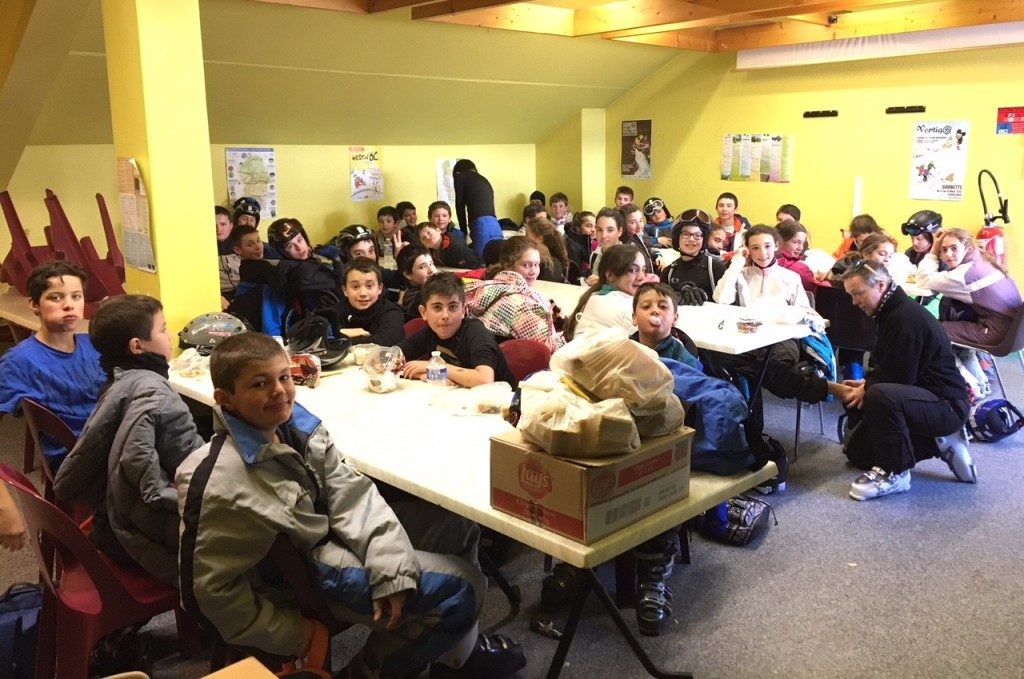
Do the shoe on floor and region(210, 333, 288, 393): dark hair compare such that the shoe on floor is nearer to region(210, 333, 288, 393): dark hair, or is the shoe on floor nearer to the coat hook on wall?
region(210, 333, 288, 393): dark hair

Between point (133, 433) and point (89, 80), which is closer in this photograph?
point (133, 433)

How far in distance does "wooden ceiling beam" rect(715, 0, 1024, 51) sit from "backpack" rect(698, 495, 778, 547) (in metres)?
4.92

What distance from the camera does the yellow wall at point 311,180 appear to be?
20.3 ft

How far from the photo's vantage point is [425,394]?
2982mm

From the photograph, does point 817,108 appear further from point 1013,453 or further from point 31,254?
point 31,254

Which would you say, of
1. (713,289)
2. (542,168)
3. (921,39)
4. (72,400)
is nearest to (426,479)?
(72,400)

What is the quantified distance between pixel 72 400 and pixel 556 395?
2.12 m

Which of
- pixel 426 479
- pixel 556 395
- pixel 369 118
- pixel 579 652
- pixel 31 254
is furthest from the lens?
pixel 369 118

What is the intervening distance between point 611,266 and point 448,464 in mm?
1805

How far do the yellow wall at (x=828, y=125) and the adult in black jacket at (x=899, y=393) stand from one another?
12.3 feet

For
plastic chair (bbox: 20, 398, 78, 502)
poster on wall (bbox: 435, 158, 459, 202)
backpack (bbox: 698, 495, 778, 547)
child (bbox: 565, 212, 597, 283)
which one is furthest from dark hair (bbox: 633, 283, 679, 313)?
poster on wall (bbox: 435, 158, 459, 202)

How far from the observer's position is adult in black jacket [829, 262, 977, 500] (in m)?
3.70

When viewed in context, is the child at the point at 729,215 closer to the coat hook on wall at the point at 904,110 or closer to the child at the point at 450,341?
the coat hook on wall at the point at 904,110

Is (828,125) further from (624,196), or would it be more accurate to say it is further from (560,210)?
(560,210)
